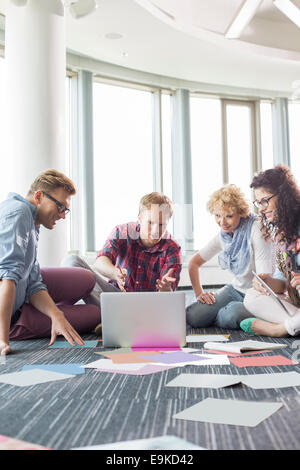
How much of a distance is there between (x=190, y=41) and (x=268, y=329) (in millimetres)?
4001

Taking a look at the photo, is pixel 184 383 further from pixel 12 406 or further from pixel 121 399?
pixel 12 406

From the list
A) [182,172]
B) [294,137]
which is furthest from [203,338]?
[294,137]

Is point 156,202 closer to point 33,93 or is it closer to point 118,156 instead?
point 33,93

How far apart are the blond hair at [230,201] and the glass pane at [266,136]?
468cm

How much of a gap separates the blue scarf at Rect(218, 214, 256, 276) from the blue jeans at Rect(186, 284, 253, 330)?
0.50 feet

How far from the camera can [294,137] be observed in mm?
7324

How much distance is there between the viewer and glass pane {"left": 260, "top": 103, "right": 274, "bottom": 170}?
724 cm

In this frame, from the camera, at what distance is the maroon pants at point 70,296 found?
7.91 feet

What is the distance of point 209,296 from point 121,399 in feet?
5.28

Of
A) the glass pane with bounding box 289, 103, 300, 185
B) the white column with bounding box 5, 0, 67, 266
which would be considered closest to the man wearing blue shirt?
the white column with bounding box 5, 0, 67, 266

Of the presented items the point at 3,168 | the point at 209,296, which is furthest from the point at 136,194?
the point at 209,296

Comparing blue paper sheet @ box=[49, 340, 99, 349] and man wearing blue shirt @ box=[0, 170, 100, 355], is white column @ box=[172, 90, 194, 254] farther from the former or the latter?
blue paper sheet @ box=[49, 340, 99, 349]

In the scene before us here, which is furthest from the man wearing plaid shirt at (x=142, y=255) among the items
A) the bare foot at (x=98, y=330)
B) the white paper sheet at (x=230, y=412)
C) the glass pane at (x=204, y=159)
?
the glass pane at (x=204, y=159)

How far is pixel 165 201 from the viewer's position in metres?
2.62
